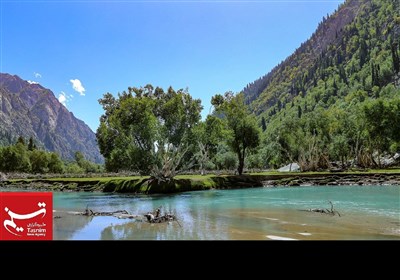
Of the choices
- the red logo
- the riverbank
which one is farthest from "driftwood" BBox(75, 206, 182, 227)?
the riverbank

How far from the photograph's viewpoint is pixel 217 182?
1681 inches

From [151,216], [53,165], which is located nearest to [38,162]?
[53,165]

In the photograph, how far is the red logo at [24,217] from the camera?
20.1 feet

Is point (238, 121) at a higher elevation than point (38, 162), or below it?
higher

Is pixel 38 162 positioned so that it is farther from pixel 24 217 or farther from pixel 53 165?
pixel 24 217

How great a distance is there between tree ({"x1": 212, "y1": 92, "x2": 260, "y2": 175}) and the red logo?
4429 centimetres

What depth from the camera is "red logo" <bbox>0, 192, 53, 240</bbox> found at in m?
6.13

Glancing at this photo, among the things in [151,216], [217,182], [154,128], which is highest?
[154,128]

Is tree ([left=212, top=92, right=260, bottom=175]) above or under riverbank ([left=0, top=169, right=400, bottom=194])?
above

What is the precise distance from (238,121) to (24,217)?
45.7 metres

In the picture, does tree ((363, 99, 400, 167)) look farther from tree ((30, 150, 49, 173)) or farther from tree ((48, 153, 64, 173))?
tree ((48, 153, 64, 173))

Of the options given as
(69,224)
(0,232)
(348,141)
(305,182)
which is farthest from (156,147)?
(348,141)
